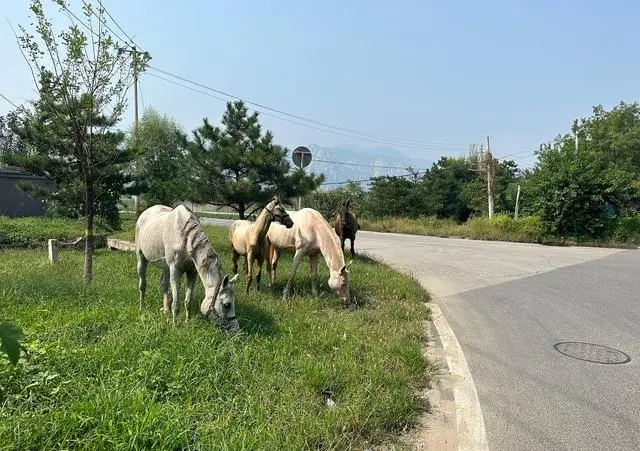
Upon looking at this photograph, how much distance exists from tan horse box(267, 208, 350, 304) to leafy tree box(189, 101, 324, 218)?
4270 mm

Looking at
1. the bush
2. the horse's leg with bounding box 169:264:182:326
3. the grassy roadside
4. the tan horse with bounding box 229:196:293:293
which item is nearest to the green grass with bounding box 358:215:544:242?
the grassy roadside

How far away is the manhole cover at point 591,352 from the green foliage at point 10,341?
566cm

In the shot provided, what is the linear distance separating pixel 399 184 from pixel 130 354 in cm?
3656

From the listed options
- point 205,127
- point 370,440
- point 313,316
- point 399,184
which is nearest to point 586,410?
point 370,440

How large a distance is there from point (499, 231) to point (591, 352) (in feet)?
67.6

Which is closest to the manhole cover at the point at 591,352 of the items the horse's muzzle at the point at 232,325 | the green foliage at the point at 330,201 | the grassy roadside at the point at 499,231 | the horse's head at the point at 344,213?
the horse's muzzle at the point at 232,325

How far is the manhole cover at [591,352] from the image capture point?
17.8 feet

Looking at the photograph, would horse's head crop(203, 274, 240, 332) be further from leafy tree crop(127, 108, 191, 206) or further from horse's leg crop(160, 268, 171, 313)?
leafy tree crop(127, 108, 191, 206)

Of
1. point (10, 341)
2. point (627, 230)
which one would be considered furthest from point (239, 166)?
point (627, 230)

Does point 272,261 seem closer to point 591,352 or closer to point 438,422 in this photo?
point 591,352

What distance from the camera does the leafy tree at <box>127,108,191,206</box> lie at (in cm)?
1367

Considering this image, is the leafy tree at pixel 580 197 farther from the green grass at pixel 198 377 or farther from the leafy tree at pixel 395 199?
the green grass at pixel 198 377

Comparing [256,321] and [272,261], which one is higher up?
[272,261]

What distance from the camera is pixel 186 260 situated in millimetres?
5816
